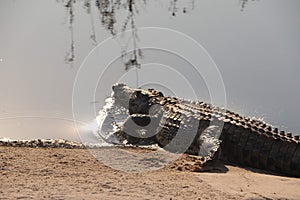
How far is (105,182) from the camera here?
4207mm

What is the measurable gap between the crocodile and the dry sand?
0.58 m

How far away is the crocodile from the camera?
221 inches

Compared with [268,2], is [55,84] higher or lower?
lower

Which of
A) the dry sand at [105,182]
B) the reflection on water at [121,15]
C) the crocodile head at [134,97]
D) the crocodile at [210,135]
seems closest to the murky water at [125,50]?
the reflection on water at [121,15]

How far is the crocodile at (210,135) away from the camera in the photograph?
18.5 feet

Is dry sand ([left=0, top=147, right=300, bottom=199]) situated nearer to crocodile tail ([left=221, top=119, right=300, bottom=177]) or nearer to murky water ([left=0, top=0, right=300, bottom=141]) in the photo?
crocodile tail ([left=221, top=119, right=300, bottom=177])

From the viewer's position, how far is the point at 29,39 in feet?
30.2

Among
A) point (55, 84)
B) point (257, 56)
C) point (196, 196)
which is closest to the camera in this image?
point (196, 196)

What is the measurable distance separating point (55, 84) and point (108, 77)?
1.14 m

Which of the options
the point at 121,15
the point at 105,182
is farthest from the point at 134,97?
the point at 105,182

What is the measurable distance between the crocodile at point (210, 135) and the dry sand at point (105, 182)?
1.91 ft

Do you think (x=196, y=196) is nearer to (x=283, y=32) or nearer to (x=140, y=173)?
(x=140, y=173)

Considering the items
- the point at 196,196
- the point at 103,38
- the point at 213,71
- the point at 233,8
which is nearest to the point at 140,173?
the point at 196,196

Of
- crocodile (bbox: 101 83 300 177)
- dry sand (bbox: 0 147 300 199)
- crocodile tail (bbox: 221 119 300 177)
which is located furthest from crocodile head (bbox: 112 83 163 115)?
dry sand (bbox: 0 147 300 199)
